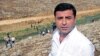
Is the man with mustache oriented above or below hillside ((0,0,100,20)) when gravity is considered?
above

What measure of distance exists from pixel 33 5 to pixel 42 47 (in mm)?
3059

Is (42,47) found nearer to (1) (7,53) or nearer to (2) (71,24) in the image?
(1) (7,53)

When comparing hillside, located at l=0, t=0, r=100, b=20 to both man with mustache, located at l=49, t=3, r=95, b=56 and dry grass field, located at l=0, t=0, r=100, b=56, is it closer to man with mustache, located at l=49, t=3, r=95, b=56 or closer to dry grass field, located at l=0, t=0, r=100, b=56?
dry grass field, located at l=0, t=0, r=100, b=56

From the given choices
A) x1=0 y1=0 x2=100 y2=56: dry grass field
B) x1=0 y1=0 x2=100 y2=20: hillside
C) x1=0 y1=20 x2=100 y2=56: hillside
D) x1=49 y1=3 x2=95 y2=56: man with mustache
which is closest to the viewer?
x1=49 y1=3 x2=95 y2=56: man with mustache

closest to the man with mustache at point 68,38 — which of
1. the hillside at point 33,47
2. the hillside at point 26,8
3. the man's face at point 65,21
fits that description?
→ the man's face at point 65,21

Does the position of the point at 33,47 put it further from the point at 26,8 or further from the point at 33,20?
the point at 26,8

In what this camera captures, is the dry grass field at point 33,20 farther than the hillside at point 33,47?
Yes

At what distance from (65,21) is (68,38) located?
3.4 inches

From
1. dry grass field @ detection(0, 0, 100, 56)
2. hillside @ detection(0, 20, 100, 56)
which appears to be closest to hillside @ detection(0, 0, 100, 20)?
dry grass field @ detection(0, 0, 100, 56)

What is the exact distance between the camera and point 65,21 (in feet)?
4.55

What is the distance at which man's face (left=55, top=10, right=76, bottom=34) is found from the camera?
1.38 m

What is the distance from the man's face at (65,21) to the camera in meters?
1.38

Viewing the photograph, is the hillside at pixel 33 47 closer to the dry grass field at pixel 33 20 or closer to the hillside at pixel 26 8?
the dry grass field at pixel 33 20

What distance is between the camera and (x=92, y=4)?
9.94 m
